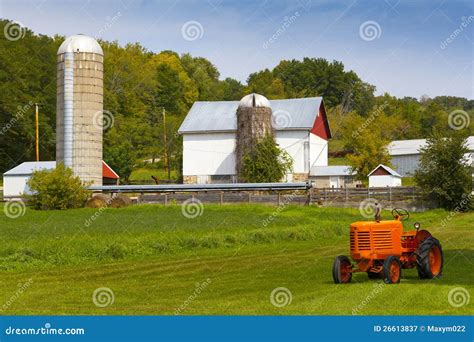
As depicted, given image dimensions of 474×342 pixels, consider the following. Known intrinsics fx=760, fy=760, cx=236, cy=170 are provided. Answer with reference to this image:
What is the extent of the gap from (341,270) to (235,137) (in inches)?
2011

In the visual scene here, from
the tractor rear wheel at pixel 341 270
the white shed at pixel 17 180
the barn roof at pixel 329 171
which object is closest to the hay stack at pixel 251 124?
the barn roof at pixel 329 171

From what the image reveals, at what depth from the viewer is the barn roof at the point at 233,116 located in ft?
225

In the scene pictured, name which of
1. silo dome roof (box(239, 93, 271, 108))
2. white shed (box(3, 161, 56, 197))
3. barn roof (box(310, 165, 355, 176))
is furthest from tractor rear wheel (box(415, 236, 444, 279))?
barn roof (box(310, 165, 355, 176))

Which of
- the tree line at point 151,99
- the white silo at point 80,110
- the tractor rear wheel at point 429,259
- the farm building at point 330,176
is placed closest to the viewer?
the tractor rear wheel at point 429,259

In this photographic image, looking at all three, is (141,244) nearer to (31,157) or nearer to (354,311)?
(354,311)

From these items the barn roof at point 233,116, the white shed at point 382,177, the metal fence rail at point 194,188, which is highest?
the barn roof at point 233,116

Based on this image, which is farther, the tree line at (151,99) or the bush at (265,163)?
the tree line at (151,99)

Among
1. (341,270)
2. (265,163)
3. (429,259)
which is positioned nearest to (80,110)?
(265,163)

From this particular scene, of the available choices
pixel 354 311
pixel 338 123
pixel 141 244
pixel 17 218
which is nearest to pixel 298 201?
pixel 17 218

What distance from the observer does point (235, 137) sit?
6806 centimetres

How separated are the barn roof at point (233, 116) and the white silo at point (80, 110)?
48.0ft

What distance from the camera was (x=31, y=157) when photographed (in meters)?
89.9

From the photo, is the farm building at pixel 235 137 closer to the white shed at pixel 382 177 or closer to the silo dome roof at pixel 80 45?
the white shed at pixel 382 177

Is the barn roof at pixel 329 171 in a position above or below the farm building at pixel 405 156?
below
